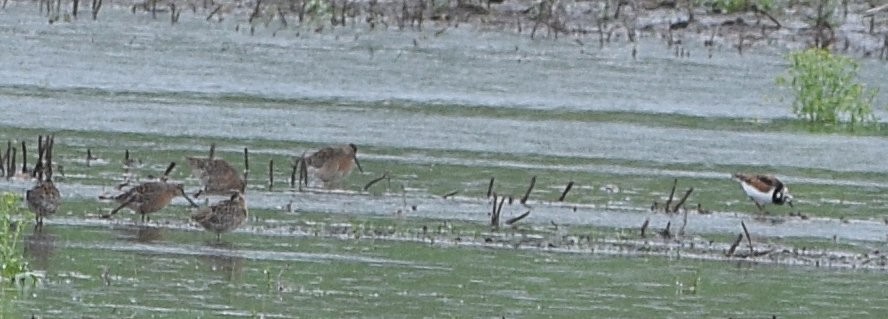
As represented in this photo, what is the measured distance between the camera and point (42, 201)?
1305 cm

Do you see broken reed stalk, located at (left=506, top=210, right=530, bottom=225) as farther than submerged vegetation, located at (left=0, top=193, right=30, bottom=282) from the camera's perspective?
Yes

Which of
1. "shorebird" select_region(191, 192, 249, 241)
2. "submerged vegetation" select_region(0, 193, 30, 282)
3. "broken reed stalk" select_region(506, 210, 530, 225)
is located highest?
"submerged vegetation" select_region(0, 193, 30, 282)

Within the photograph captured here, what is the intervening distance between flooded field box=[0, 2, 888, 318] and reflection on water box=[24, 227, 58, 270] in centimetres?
2

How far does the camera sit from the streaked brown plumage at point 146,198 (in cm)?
1361

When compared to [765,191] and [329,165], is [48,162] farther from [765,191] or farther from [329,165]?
[765,191]

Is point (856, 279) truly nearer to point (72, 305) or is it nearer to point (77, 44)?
point (72, 305)

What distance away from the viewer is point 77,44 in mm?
25203

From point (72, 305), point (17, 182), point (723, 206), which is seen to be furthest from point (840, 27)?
point (72, 305)

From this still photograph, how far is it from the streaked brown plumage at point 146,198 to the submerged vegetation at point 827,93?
919cm

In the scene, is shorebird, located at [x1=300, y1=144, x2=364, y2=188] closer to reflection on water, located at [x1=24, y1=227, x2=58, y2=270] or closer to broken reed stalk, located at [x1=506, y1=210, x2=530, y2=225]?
broken reed stalk, located at [x1=506, y1=210, x2=530, y2=225]

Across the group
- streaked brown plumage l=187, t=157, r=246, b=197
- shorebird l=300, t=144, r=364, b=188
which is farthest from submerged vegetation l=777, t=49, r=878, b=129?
streaked brown plumage l=187, t=157, r=246, b=197

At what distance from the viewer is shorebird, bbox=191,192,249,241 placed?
1290cm

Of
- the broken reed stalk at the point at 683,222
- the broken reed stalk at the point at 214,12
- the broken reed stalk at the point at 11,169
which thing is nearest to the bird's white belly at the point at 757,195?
Result: the broken reed stalk at the point at 683,222

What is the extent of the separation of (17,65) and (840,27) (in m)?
9.80
